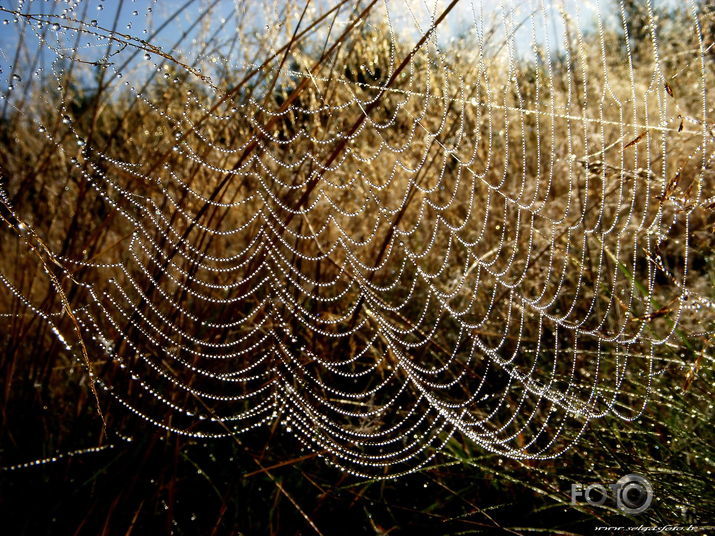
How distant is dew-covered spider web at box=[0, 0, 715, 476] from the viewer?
1448 millimetres

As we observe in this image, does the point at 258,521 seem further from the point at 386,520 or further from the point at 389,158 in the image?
the point at 389,158

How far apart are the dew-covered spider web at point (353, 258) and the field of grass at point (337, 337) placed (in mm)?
13

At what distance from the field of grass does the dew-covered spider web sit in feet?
0.04

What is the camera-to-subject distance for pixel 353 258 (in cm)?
192

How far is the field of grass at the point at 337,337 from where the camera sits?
53.7 inches

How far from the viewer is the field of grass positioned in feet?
4.48

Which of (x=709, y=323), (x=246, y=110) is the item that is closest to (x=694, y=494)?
(x=709, y=323)

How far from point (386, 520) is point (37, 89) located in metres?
1.65

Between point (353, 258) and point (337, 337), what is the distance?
11.4 inches

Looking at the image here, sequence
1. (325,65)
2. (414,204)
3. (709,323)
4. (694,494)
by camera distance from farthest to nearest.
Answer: (414,204) → (325,65) → (709,323) → (694,494)

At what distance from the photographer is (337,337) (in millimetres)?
1765

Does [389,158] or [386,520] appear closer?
[386,520]

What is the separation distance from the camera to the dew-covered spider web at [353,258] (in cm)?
145

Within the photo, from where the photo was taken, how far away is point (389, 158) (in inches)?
88.7
